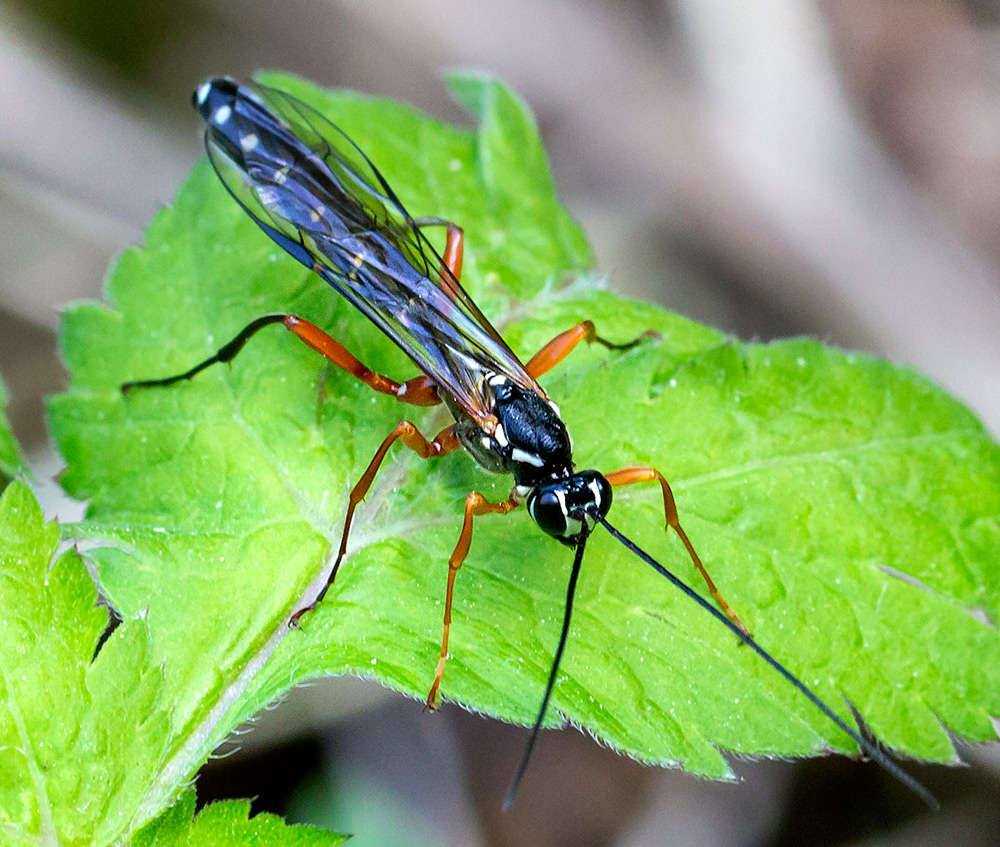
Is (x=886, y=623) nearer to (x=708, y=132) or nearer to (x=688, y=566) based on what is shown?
(x=688, y=566)

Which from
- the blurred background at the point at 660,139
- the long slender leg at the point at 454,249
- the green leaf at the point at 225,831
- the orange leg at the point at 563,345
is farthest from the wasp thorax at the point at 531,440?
the blurred background at the point at 660,139

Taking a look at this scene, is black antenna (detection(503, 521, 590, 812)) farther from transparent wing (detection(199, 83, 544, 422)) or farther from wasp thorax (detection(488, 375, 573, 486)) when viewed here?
transparent wing (detection(199, 83, 544, 422))

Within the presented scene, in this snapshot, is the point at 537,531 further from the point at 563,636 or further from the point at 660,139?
the point at 660,139

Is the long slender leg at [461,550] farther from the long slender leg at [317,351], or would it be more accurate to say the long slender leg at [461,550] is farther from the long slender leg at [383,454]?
the long slender leg at [317,351]

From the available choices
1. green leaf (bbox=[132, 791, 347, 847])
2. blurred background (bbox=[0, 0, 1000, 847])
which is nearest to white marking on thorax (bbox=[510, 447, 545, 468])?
green leaf (bbox=[132, 791, 347, 847])

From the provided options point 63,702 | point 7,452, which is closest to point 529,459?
point 63,702

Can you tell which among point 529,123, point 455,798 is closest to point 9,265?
point 529,123
